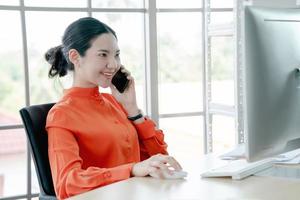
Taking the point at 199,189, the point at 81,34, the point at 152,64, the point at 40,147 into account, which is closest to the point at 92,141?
the point at 40,147

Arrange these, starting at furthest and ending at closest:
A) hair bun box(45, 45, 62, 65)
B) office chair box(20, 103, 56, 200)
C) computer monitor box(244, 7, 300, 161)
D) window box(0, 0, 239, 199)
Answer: window box(0, 0, 239, 199), hair bun box(45, 45, 62, 65), office chair box(20, 103, 56, 200), computer monitor box(244, 7, 300, 161)

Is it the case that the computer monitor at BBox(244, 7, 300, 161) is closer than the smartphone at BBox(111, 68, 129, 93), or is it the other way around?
the computer monitor at BBox(244, 7, 300, 161)

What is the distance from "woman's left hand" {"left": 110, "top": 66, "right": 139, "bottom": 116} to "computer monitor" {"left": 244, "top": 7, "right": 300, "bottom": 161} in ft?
2.41

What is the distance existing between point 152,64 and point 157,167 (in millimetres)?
1746

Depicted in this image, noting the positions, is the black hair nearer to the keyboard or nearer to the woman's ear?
the woman's ear

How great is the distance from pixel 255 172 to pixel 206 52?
1779 mm

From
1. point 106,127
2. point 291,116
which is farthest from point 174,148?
point 291,116

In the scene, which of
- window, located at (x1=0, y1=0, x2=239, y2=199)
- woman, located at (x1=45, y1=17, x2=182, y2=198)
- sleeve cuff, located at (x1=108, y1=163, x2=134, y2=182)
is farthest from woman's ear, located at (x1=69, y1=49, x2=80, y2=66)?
window, located at (x1=0, y1=0, x2=239, y2=199)

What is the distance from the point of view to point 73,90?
5.90 feet

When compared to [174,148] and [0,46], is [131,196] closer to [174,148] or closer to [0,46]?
[0,46]

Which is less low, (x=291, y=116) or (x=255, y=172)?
(x=291, y=116)

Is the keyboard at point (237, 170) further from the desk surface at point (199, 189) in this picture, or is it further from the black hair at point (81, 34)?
the black hair at point (81, 34)

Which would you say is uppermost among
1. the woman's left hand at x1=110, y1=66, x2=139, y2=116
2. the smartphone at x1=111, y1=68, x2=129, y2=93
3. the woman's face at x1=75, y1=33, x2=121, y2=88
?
the woman's face at x1=75, y1=33, x2=121, y2=88

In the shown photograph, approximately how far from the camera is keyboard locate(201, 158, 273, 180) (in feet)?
4.69
